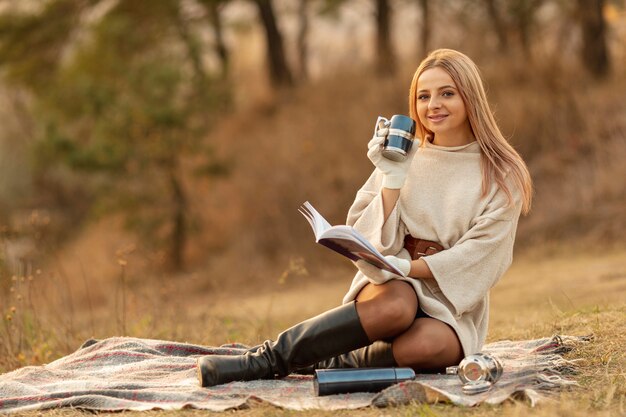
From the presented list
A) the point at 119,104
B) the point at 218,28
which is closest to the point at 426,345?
the point at 119,104

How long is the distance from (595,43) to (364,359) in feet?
34.0

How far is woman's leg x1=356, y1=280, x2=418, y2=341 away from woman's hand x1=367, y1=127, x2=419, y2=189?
0.42 metres

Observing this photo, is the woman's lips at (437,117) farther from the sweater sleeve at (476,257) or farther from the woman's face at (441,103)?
the sweater sleeve at (476,257)

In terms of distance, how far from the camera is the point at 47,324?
634 centimetres

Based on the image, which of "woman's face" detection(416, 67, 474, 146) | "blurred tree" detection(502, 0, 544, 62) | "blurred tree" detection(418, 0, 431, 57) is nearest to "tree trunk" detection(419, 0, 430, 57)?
"blurred tree" detection(418, 0, 431, 57)

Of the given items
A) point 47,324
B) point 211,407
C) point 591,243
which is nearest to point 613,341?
point 211,407

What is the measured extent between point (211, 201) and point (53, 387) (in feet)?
37.3

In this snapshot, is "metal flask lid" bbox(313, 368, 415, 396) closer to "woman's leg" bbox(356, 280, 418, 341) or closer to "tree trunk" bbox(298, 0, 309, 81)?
"woman's leg" bbox(356, 280, 418, 341)

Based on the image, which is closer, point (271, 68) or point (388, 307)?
point (388, 307)

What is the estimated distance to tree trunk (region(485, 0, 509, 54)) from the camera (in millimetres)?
14586

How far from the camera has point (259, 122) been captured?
57.6 ft

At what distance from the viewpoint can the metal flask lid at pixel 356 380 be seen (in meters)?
3.66

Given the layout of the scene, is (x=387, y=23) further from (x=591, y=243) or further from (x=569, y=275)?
(x=569, y=275)

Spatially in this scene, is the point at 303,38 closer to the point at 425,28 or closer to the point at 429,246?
the point at 425,28
